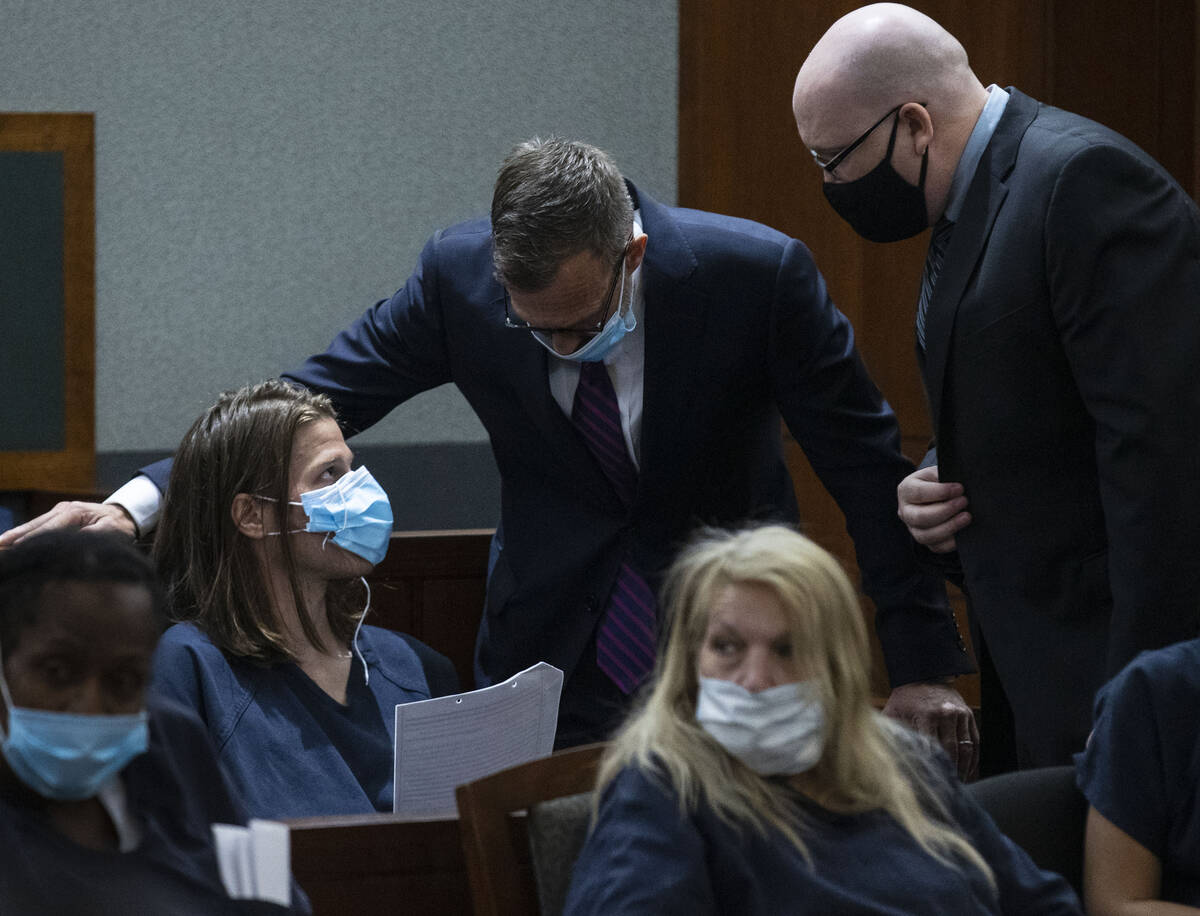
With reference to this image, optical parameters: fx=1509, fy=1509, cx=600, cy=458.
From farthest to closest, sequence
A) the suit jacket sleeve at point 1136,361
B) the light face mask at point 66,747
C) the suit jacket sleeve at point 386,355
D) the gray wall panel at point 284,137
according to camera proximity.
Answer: the gray wall panel at point 284,137 → the suit jacket sleeve at point 386,355 → the suit jacket sleeve at point 1136,361 → the light face mask at point 66,747

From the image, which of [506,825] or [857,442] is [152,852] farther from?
[857,442]

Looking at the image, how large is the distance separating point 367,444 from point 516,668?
6.35 feet

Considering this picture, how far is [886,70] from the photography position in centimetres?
199

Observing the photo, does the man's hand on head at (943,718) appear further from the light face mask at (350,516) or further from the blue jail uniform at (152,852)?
the blue jail uniform at (152,852)

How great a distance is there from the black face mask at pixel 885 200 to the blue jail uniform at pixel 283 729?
0.99 metres

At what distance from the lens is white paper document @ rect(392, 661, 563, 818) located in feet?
6.19

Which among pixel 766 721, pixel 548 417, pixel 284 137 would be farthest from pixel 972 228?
pixel 284 137

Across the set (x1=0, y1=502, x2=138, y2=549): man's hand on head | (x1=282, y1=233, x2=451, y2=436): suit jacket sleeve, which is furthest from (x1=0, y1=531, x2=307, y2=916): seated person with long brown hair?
(x1=282, y1=233, x2=451, y2=436): suit jacket sleeve

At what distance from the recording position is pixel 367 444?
430cm

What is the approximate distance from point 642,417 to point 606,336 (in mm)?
154

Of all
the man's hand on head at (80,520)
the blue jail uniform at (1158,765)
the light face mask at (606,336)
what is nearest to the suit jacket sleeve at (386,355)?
the light face mask at (606,336)

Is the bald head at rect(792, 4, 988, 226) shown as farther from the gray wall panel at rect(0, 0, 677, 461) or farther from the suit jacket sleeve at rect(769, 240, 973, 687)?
the gray wall panel at rect(0, 0, 677, 461)

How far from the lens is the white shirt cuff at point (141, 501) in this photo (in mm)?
2262

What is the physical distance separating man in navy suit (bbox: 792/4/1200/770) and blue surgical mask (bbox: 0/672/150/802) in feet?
3.99
